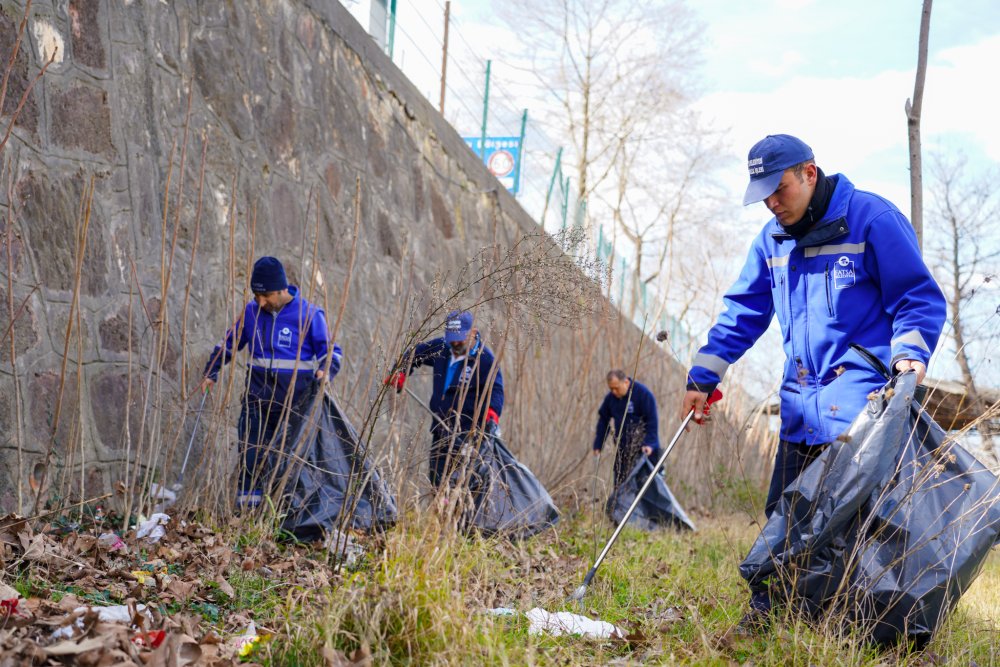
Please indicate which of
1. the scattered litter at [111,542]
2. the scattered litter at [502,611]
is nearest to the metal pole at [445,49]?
the scattered litter at [111,542]

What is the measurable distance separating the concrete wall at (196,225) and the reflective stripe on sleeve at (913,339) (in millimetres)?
956

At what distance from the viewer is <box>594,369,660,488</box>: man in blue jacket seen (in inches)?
273

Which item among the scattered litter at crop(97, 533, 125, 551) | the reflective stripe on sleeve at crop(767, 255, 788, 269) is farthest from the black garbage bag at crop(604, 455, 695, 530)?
the scattered litter at crop(97, 533, 125, 551)

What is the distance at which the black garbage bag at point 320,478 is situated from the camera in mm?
4199

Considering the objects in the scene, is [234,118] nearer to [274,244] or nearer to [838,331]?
[274,244]

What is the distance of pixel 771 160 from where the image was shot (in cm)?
325

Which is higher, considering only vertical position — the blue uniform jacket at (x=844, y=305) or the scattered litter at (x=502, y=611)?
the blue uniform jacket at (x=844, y=305)

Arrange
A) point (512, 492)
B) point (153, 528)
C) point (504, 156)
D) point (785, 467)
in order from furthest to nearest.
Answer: point (504, 156), point (512, 492), point (153, 528), point (785, 467)

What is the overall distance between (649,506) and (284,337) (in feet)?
9.93

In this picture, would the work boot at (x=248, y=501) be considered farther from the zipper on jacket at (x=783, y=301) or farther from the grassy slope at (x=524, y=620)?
the zipper on jacket at (x=783, y=301)

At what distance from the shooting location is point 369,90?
759 cm

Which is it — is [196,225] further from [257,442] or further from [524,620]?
[524,620]

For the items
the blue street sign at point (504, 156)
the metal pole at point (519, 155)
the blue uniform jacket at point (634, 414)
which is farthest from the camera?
the blue street sign at point (504, 156)

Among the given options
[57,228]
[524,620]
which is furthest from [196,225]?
[524,620]
